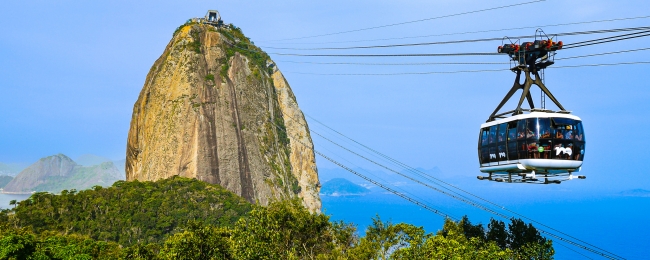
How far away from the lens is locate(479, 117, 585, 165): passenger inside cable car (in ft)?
79.4

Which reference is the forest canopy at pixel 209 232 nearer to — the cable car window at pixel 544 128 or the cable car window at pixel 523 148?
the cable car window at pixel 523 148

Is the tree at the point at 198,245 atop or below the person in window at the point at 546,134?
below

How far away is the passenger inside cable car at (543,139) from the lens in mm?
24188

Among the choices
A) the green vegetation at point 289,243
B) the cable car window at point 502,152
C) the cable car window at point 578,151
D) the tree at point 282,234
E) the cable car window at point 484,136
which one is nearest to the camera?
the cable car window at point 578,151

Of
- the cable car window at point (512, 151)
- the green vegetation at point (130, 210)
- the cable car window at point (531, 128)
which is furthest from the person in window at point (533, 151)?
the green vegetation at point (130, 210)

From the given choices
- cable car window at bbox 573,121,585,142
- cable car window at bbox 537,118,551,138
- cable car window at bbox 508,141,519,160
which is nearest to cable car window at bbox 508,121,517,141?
cable car window at bbox 508,141,519,160

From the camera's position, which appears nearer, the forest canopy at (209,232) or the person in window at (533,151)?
the person in window at (533,151)

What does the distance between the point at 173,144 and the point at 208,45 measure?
1893cm

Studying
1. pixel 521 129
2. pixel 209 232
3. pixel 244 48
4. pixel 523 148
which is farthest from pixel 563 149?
pixel 244 48

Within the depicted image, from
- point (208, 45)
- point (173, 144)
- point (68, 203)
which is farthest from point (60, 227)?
point (208, 45)

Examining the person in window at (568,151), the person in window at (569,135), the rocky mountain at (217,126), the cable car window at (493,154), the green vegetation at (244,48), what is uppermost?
the green vegetation at (244,48)

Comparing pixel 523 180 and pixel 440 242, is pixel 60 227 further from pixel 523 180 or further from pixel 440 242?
pixel 523 180

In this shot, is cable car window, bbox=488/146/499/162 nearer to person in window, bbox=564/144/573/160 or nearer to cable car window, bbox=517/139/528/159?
cable car window, bbox=517/139/528/159

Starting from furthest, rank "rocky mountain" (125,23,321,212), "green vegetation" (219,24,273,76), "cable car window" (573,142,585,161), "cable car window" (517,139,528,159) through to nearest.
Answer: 1. "green vegetation" (219,24,273,76)
2. "rocky mountain" (125,23,321,212)
3. "cable car window" (573,142,585,161)
4. "cable car window" (517,139,528,159)
